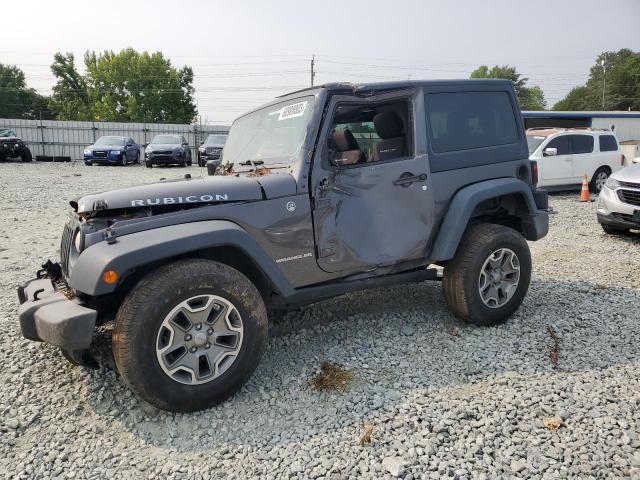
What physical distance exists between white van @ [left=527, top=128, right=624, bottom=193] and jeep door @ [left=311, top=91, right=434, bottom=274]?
1059 cm

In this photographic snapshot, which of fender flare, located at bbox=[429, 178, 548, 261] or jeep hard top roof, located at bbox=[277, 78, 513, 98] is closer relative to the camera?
jeep hard top roof, located at bbox=[277, 78, 513, 98]

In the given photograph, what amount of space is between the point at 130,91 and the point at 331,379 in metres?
70.7

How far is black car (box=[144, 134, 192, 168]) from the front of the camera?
2144 centimetres

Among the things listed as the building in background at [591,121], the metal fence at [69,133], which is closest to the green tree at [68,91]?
the metal fence at [69,133]

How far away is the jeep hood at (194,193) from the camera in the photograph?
10.3 feet

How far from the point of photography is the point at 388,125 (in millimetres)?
3973

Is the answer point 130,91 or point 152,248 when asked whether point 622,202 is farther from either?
point 130,91

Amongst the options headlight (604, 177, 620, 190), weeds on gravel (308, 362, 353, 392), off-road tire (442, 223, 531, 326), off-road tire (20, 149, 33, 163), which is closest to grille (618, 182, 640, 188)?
headlight (604, 177, 620, 190)

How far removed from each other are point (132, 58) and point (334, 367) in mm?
72803

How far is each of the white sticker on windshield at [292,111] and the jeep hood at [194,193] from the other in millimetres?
573

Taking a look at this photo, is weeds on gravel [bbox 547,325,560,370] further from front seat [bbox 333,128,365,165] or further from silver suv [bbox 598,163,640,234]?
silver suv [bbox 598,163,640,234]

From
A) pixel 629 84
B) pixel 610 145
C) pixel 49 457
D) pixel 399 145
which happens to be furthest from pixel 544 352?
pixel 629 84

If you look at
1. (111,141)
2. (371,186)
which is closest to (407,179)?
(371,186)

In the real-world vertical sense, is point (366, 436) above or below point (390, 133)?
below
